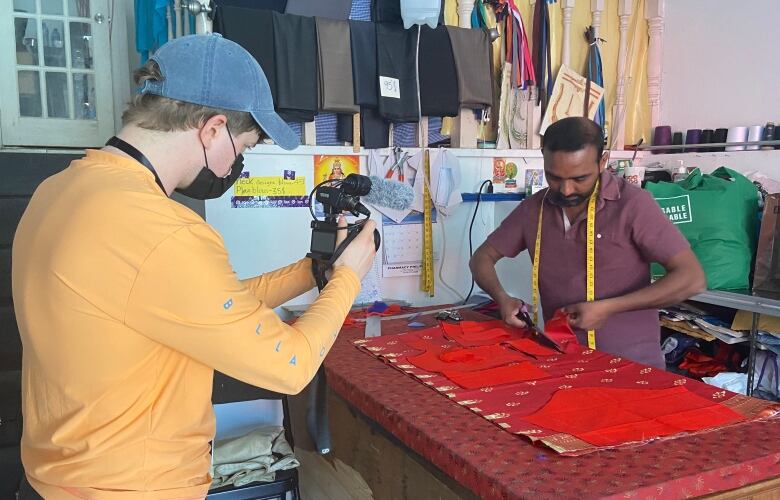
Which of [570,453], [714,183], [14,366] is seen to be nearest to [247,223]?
[14,366]

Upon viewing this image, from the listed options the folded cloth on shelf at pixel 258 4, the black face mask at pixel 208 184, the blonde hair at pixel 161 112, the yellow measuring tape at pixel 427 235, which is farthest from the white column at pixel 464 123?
the blonde hair at pixel 161 112

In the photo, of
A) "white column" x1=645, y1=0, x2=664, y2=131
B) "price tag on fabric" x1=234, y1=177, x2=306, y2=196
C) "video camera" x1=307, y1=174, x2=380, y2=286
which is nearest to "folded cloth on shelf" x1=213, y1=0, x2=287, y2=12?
"price tag on fabric" x1=234, y1=177, x2=306, y2=196

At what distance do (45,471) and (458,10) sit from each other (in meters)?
2.84

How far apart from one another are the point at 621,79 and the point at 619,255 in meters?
1.94

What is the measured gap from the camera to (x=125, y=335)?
1024mm

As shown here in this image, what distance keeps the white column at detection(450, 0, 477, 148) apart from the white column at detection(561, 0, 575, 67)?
587mm

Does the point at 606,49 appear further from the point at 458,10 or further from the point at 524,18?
the point at 458,10

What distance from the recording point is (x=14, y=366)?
118 inches

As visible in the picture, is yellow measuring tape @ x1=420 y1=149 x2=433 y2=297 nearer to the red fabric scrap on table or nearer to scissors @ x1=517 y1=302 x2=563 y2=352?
the red fabric scrap on table

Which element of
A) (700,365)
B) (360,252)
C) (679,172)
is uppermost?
(679,172)

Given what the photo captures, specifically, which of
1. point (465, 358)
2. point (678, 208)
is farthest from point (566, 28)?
point (465, 358)

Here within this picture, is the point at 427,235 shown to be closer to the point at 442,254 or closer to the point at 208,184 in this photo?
the point at 442,254

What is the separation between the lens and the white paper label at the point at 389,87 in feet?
9.66

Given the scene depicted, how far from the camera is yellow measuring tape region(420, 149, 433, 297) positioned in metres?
3.25
